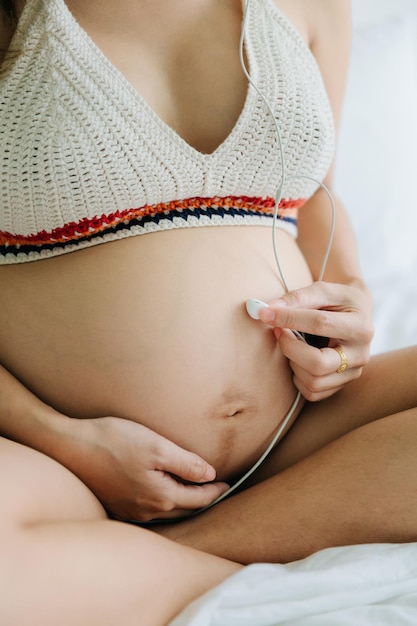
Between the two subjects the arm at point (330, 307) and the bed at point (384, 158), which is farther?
the bed at point (384, 158)

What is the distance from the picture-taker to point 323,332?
77 cm

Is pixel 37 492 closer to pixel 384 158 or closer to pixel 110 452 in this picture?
pixel 110 452

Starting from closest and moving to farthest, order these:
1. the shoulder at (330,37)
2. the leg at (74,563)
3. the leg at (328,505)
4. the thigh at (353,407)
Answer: the leg at (74,563) → the leg at (328,505) → the thigh at (353,407) → the shoulder at (330,37)

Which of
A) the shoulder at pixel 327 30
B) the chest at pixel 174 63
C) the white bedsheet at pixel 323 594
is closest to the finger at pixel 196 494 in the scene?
the white bedsheet at pixel 323 594

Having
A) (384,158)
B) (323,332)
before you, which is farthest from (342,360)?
(384,158)

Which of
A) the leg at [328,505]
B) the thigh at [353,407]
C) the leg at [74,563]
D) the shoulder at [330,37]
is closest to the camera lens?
the leg at [74,563]

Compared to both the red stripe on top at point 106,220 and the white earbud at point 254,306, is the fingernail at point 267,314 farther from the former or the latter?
the red stripe on top at point 106,220

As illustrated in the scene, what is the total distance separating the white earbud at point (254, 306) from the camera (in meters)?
0.76

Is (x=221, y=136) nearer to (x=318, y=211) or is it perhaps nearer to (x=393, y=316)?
(x=318, y=211)

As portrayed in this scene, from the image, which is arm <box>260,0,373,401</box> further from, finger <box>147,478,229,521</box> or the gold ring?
finger <box>147,478,229,521</box>

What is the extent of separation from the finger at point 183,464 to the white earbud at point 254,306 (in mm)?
179

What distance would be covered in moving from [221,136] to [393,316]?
0.63 m

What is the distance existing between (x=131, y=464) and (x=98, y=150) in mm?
357

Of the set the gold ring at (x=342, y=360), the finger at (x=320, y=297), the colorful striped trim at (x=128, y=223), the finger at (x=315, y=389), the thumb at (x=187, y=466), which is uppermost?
the colorful striped trim at (x=128, y=223)
